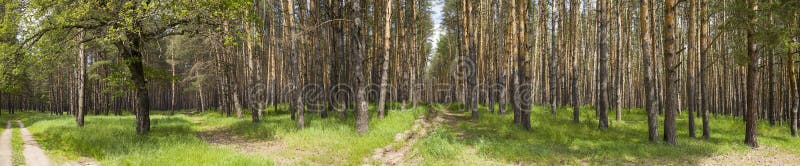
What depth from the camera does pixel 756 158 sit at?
9.37 metres

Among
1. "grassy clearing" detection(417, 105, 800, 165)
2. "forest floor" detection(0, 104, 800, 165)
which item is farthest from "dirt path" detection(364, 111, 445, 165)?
"grassy clearing" detection(417, 105, 800, 165)

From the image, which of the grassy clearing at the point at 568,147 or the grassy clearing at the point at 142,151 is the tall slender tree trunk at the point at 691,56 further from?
the grassy clearing at the point at 142,151

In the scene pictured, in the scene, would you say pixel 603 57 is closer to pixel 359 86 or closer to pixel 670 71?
pixel 670 71

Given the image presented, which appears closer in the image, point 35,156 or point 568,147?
point 35,156

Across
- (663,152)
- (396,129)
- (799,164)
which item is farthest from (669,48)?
(396,129)

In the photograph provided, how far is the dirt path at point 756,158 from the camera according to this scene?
866 cm

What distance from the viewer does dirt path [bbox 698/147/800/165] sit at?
8.66 metres

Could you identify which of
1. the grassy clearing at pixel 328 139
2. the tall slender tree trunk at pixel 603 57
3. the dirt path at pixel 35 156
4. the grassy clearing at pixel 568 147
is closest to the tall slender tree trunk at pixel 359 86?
the grassy clearing at pixel 328 139

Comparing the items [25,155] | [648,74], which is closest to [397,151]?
[648,74]

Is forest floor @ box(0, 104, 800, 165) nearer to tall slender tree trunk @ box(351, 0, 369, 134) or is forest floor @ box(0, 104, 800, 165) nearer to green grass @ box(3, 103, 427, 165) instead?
green grass @ box(3, 103, 427, 165)

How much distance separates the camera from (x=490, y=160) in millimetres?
8125

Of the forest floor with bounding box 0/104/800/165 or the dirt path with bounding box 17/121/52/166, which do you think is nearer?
the forest floor with bounding box 0/104/800/165

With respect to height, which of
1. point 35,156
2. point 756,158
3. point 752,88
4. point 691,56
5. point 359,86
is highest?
point 691,56

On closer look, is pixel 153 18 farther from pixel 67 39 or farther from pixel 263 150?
pixel 263 150
